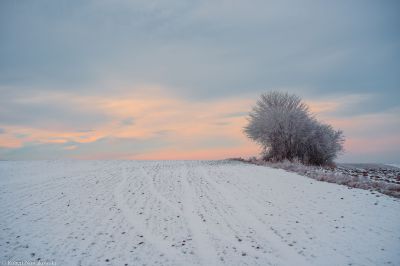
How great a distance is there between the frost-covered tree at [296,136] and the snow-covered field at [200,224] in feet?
38.2

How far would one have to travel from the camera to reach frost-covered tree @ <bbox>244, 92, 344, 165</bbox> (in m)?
23.5

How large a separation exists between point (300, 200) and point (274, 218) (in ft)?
6.68

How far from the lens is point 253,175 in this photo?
14203mm

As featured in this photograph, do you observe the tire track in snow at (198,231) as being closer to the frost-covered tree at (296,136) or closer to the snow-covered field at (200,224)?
the snow-covered field at (200,224)

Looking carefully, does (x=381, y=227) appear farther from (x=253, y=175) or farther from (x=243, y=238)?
(x=253, y=175)

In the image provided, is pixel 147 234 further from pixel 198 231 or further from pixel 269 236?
pixel 269 236

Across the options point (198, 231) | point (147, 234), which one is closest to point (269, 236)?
point (198, 231)

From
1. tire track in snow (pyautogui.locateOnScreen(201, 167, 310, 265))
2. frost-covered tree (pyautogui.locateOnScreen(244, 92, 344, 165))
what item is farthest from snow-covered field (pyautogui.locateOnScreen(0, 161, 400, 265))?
frost-covered tree (pyautogui.locateOnScreen(244, 92, 344, 165))

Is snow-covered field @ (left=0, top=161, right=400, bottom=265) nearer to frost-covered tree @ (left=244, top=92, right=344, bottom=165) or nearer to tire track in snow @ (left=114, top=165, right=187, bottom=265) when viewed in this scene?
tire track in snow @ (left=114, top=165, right=187, bottom=265)

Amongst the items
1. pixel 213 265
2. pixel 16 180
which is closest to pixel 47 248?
pixel 213 265

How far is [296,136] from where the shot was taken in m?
23.6

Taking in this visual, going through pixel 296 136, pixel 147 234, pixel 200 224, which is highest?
pixel 296 136

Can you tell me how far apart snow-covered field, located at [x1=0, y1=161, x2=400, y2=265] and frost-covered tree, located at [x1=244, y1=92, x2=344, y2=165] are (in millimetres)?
11646

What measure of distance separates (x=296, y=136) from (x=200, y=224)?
18.0 m
